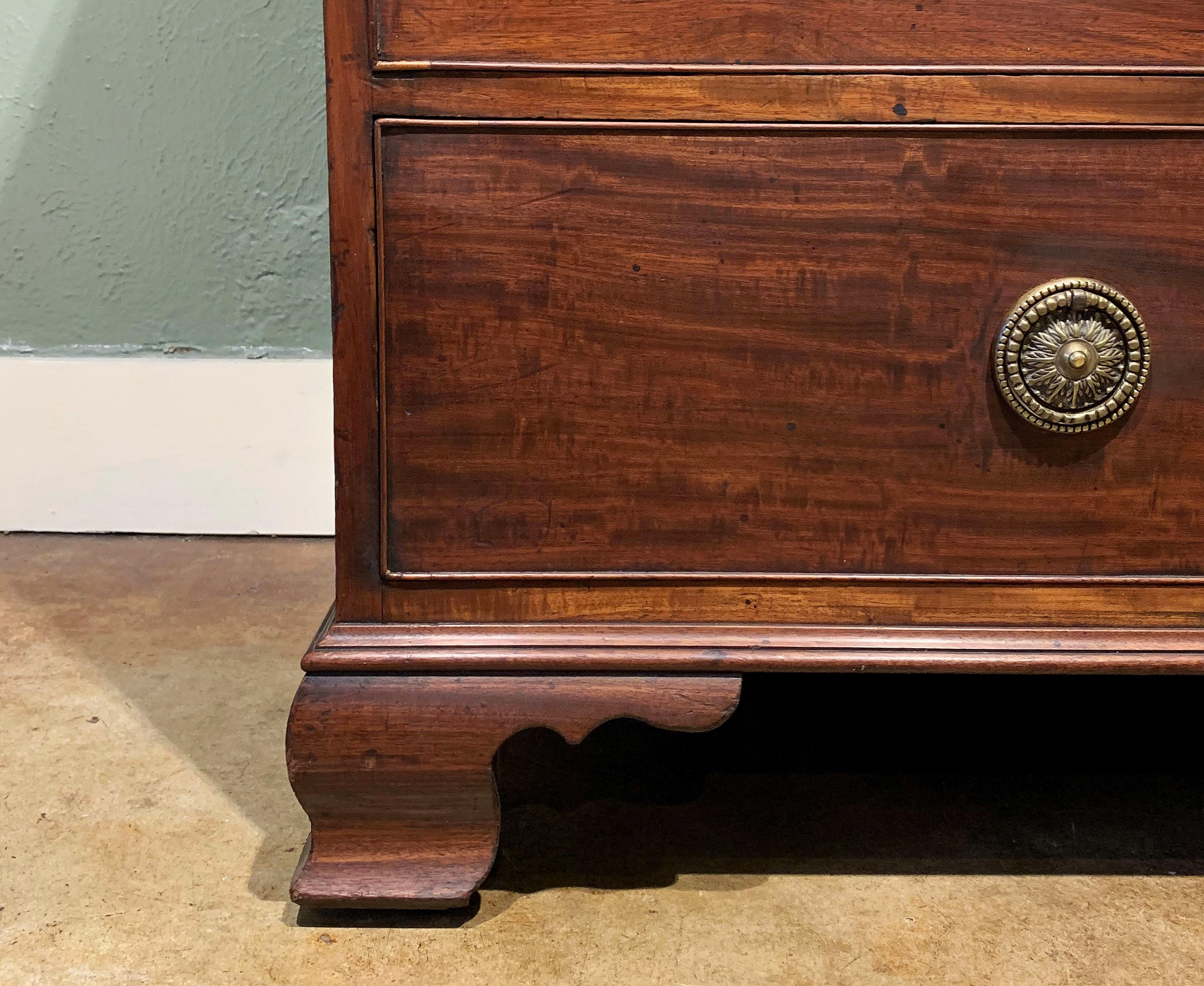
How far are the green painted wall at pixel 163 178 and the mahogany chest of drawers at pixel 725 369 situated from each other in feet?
3.12

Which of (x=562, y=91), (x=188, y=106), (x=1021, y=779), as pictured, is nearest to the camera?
(x=562, y=91)

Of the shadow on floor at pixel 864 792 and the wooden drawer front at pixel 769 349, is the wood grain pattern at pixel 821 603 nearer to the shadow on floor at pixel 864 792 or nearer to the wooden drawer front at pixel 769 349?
the wooden drawer front at pixel 769 349

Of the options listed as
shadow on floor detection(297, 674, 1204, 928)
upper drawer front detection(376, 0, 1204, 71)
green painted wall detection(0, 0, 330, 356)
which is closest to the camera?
upper drawer front detection(376, 0, 1204, 71)

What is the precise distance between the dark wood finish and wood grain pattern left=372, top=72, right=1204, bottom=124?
1.14 ft

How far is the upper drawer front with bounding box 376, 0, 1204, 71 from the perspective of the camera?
610 mm

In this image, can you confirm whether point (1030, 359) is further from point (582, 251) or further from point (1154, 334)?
point (582, 251)

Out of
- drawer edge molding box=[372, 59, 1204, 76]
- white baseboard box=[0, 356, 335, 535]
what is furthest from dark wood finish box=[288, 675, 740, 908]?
white baseboard box=[0, 356, 335, 535]

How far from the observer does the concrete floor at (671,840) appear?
64 centimetres

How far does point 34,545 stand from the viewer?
4.91 ft

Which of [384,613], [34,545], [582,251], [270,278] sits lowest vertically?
[34,545]

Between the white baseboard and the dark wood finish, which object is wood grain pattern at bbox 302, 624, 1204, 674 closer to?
the dark wood finish

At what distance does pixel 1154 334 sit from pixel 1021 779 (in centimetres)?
42

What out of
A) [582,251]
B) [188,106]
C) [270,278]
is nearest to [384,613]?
[582,251]

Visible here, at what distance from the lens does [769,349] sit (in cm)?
64
